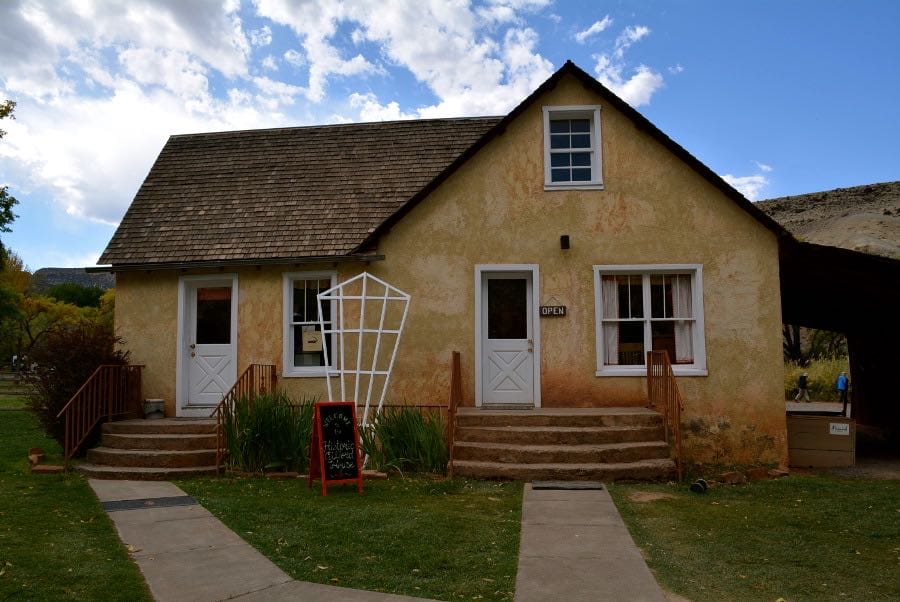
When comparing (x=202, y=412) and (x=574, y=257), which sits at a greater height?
(x=574, y=257)

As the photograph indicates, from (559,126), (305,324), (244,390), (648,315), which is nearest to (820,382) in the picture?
(648,315)

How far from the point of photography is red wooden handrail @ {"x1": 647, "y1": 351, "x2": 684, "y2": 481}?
9078 millimetres

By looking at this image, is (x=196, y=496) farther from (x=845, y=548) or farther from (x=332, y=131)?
(x=332, y=131)

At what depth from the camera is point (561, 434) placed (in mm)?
9594

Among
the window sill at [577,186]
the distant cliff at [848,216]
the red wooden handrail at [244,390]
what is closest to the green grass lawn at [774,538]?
the window sill at [577,186]

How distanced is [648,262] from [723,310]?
139 cm

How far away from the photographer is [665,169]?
1091 centimetres

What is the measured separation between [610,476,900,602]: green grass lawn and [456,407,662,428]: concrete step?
48.1 inches

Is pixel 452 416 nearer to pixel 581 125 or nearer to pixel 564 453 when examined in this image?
pixel 564 453

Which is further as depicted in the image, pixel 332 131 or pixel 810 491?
pixel 332 131

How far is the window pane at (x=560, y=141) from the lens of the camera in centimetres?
1136

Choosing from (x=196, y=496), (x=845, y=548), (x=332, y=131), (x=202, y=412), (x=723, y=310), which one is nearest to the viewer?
(x=845, y=548)

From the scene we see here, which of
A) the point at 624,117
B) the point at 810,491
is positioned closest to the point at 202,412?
the point at 624,117

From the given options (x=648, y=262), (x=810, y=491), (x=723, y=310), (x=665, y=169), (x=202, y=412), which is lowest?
(x=810, y=491)
